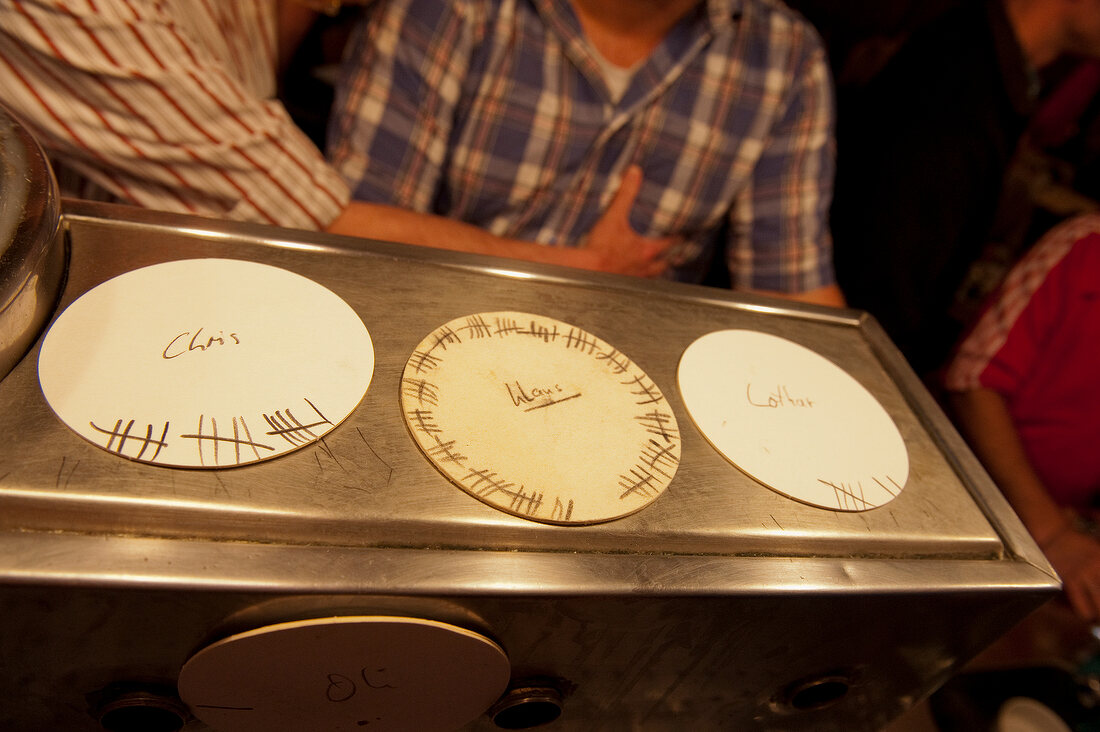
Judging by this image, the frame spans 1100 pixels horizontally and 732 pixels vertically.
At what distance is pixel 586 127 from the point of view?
4.68ft

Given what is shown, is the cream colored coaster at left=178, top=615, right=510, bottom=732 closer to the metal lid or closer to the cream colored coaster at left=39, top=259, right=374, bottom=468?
the cream colored coaster at left=39, top=259, right=374, bottom=468

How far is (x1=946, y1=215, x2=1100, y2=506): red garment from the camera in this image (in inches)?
67.0

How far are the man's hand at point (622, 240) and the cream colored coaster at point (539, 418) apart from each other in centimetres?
84

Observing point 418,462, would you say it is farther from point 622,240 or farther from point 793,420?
point 622,240

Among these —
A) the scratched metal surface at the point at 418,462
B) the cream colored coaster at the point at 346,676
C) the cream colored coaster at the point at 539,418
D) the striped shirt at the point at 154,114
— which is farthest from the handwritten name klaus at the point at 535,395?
the striped shirt at the point at 154,114

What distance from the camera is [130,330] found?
0.55 metres

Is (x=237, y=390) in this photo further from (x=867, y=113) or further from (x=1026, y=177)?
(x=1026, y=177)

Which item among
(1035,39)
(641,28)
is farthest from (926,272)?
(641,28)

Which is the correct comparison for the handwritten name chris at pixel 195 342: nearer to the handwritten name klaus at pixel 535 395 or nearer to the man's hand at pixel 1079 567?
the handwritten name klaus at pixel 535 395

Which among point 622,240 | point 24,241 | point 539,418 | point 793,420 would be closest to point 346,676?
point 539,418

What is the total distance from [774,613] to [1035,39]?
8.12 ft

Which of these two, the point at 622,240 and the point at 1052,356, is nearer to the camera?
the point at 622,240

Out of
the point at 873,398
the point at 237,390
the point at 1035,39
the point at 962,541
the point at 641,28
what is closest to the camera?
the point at 237,390

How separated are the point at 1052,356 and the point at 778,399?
159 cm
